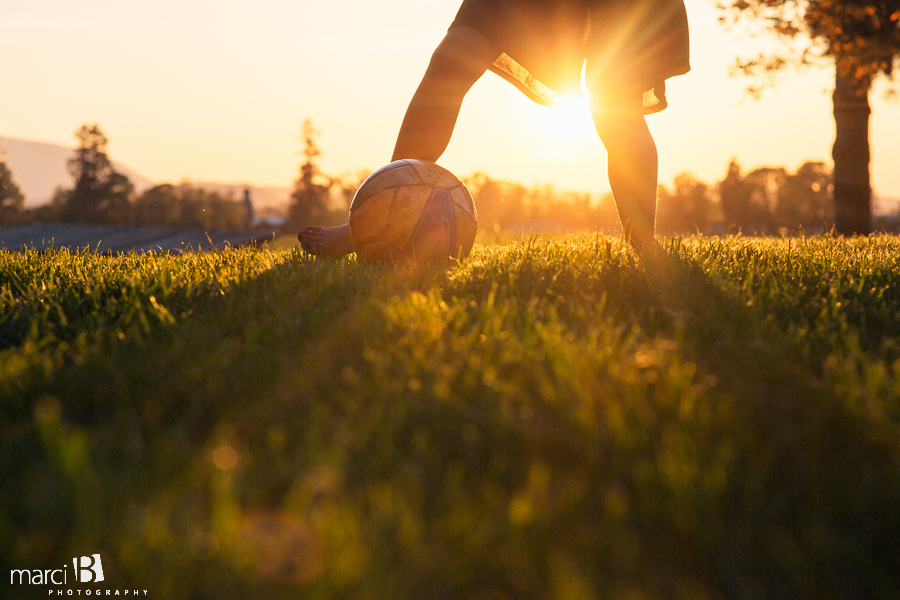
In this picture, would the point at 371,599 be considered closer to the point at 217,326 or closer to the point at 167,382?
the point at 167,382

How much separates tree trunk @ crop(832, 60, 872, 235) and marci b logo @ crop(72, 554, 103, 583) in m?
11.5

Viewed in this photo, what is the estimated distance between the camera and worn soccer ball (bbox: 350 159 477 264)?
3691mm

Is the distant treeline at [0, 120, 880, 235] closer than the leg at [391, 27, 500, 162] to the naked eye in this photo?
No

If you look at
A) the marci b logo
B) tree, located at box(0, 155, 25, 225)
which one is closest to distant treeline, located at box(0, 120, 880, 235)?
tree, located at box(0, 155, 25, 225)

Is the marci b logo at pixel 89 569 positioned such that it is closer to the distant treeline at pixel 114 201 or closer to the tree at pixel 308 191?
the distant treeline at pixel 114 201

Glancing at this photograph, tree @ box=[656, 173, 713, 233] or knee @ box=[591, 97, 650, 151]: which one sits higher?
tree @ box=[656, 173, 713, 233]

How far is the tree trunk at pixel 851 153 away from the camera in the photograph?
32.6 ft

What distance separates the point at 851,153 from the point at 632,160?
8285mm

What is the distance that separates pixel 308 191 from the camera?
176ft

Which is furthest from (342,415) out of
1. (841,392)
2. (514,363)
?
(841,392)

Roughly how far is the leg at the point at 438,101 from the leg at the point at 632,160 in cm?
93

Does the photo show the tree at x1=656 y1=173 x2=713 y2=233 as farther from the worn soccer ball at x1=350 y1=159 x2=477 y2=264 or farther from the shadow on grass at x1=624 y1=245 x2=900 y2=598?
the shadow on grass at x1=624 y1=245 x2=900 y2=598

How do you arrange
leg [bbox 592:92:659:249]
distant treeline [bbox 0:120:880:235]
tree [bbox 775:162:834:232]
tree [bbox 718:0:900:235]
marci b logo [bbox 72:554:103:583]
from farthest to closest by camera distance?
tree [bbox 775:162:834:232] < distant treeline [bbox 0:120:880:235] < tree [bbox 718:0:900:235] < leg [bbox 592:92:659:249] < marci b logo [bbox 72:554:103:583]

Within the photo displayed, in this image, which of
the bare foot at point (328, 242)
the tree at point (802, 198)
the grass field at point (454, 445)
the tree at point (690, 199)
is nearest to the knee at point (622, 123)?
the grass field at point (454, 445)
